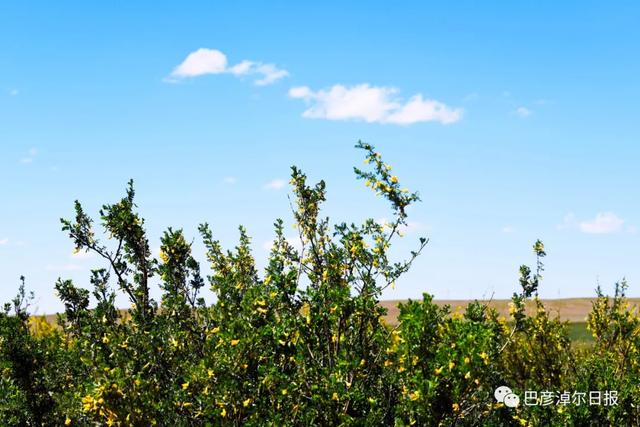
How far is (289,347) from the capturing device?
280 inches

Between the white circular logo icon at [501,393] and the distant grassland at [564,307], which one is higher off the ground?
the white circular logo icon at [501,393]

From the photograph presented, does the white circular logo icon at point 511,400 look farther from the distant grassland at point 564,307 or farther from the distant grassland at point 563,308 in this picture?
the distant grassland at point 564,307

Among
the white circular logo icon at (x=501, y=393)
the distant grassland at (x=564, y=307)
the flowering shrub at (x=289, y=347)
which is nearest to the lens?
the flowering shrub at (x=289, y=347)

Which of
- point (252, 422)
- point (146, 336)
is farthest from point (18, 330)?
point (252, 422)

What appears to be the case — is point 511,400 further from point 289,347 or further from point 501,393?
point 289,347

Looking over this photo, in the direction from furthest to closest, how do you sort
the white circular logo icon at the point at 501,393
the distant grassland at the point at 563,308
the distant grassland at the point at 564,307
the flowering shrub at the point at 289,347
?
1. the distant grassland at the point at 564,307
2. the distant grassland at the point at 563,308
3. the white circular logo icon at the point at 501,393
4. the flowering shrub at the point at 289,347

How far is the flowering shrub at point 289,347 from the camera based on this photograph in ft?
21.6

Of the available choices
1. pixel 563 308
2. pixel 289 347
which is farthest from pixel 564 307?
pixel 289 347

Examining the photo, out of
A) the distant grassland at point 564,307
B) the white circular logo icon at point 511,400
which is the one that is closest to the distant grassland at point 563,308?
the distant grassland at point 564,307

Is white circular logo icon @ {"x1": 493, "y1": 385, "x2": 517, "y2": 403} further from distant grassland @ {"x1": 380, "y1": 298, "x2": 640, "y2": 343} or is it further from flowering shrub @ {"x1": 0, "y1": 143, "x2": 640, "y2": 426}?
distant grassland @ {"x1": 380, "y1": 298, "x2": 640, "y2": 343}

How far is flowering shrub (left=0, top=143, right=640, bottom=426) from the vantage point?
658 centimetres

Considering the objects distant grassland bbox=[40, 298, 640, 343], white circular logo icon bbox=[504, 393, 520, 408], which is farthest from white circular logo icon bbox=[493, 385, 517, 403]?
distant grassland bbox=[40, 298, 640, 343]

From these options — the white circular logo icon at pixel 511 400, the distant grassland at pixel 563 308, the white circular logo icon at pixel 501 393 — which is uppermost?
the white circular logo icon at pixel 501 393

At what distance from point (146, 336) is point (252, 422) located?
203 cm
